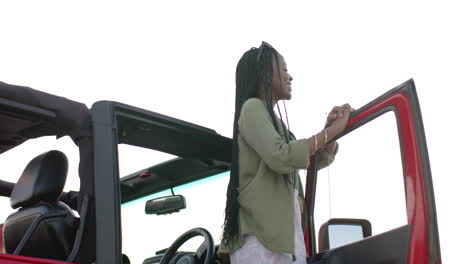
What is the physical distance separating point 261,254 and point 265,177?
31 centimetres

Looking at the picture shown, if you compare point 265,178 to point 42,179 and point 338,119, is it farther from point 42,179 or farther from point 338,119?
point 42,179

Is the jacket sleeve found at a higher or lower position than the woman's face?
lower

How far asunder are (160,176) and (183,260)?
49 centimetres

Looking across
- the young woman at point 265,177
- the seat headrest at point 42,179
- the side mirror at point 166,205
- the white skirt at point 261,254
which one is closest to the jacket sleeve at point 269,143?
the young woman at point 265,177

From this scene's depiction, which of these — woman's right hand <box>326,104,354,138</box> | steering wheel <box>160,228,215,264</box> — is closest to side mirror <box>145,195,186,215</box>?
steering wheel <box>160,228,215,264</box>

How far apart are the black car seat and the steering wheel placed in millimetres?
702

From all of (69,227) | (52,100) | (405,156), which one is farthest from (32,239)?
(405,156)

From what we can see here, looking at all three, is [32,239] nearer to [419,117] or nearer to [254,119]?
[254,119]

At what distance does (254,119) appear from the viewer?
2656mm

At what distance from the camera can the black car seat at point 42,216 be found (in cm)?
261

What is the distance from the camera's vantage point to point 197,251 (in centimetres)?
325

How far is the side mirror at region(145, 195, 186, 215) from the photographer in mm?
3020

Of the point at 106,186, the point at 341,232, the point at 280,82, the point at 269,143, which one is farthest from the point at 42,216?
the point at 341,232

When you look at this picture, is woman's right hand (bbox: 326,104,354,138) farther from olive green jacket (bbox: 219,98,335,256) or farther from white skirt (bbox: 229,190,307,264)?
white skirt (bbox: 229,190,307,264)
